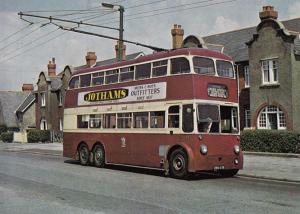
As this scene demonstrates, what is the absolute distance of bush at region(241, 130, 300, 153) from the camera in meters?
26.5

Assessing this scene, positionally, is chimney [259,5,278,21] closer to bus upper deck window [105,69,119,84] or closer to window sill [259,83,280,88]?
window sill [259,83,280,88]

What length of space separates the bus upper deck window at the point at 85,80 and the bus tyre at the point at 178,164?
6973mm

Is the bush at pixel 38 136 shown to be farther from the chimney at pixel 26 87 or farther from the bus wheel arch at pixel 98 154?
the bus wheel arch at pixel 98 154

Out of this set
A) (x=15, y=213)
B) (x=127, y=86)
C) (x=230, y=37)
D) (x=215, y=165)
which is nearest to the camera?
(x=15, y=213)

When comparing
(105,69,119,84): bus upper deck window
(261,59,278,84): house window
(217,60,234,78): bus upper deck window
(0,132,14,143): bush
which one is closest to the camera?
(217,60,234,78): bus upper deck window

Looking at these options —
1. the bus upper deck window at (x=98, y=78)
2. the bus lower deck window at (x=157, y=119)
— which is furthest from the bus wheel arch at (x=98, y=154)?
the bus lower deck window at (x=157, y=119)

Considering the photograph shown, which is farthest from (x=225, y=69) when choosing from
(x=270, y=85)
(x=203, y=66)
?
(x=270, y=85)

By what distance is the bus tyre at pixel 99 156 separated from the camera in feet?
70.5

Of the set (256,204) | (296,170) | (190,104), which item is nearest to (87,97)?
(190,104)

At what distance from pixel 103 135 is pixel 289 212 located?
12.5 metres

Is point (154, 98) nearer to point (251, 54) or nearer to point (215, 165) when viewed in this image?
point (215, 165)

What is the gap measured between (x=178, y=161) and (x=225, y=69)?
373 cm

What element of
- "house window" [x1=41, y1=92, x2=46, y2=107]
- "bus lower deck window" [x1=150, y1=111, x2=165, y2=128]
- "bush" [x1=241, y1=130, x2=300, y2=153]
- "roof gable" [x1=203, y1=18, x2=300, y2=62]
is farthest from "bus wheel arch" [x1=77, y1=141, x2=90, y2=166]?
"house window" [x1=41, y1=92, x2=46, y2=107]

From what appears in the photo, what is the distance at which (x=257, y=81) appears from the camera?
111 feet
